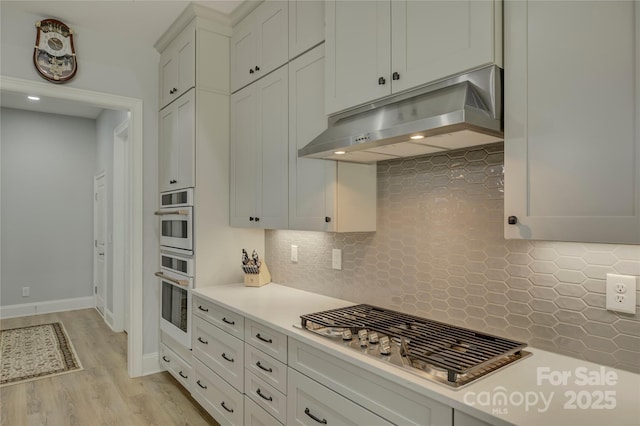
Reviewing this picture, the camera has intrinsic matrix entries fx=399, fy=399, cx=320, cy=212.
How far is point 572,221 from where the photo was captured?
1.19m

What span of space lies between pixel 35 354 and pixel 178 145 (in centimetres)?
277

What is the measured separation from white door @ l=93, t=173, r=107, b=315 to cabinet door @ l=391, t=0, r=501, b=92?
16.1ft

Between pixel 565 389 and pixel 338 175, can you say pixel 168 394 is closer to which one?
pixel 338 175

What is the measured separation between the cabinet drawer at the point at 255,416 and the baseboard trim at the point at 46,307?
481cm

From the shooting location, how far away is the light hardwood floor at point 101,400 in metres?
2.79

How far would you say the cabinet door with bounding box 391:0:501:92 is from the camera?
1.36 meters

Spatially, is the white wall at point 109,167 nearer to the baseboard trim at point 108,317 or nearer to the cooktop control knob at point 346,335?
the baseboard trim at point 108,317

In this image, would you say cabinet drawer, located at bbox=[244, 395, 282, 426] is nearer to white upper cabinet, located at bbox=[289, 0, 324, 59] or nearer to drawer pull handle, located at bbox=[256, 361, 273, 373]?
drawer pull handle, located at bbox=[256, 361, 273, 373]

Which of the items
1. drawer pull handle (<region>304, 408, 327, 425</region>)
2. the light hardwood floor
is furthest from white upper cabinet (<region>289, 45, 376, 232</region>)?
the light hardwood floor

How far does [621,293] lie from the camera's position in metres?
1.32

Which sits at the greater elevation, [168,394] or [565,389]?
[565,389]

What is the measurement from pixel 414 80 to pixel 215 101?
187 cm

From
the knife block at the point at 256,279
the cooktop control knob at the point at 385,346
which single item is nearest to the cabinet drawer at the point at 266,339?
the cooktop control knob at the point at 385,346

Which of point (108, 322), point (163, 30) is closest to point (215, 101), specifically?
point (163, 30)
